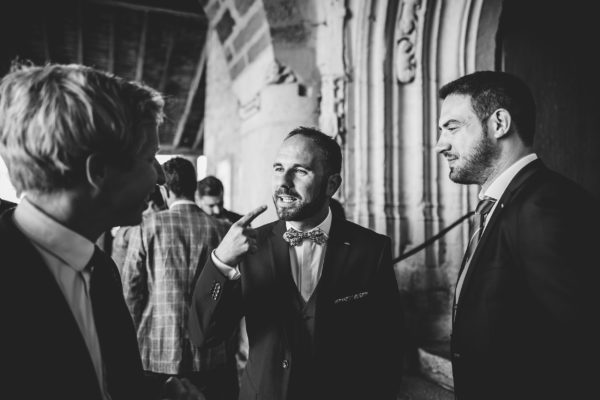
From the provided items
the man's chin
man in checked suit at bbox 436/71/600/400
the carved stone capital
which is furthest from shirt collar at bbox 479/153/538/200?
the carved stone capital

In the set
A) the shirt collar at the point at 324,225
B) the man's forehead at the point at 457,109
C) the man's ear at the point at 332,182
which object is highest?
the man's forehead at the point at 457,109

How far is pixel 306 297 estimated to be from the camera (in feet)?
5.14

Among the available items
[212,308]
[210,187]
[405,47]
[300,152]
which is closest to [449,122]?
[300,152]

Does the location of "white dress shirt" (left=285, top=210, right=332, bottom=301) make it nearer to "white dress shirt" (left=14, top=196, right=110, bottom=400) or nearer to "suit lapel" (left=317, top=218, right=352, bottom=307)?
"suit lapel" (left=317, top=218, right=352, bottom=307)

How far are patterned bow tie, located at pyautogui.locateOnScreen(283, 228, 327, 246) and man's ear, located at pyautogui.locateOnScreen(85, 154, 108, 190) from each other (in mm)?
813

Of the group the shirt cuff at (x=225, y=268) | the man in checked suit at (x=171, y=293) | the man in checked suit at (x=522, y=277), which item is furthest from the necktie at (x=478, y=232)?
the man in checked suit at (x=171, y=293)

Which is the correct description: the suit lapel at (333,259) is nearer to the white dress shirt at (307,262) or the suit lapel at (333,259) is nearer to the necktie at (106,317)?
the white dress shirt at (307,262)

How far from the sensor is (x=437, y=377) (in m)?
2.99

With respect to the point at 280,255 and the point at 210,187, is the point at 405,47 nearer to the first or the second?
the point at 210,187

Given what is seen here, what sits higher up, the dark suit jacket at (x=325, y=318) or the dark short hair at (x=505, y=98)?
the dark short hair at (x=505, y=98)

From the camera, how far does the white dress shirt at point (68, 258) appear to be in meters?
0.85

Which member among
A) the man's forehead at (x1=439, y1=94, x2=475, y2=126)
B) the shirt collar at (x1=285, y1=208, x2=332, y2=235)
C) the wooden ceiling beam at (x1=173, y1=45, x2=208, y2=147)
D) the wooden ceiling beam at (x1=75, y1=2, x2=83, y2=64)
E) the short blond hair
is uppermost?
the wooden ceiling beam at (x1=75, y1=2, x2=83, y2=64)

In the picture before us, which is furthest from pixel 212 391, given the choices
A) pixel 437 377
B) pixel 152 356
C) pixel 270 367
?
pixel 437 377

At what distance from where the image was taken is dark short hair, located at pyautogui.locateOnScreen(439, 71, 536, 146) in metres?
1.50
